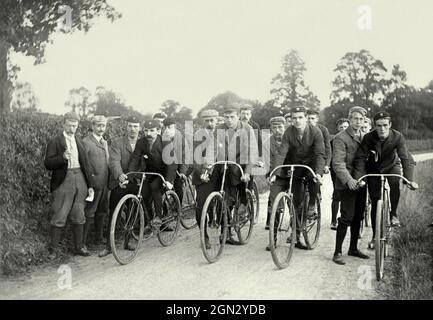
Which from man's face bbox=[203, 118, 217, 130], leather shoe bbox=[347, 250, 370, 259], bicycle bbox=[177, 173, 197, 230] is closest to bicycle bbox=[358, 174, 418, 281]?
leather shoe bbox=[347, 250, 370, 259]

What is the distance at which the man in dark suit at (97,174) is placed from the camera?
7133 millimetres

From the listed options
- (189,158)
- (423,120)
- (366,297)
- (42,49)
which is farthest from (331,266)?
(423,120)

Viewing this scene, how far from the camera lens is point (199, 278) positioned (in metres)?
5.59

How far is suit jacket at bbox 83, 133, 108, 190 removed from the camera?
711 centimetres

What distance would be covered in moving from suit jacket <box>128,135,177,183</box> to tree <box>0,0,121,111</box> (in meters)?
5.73

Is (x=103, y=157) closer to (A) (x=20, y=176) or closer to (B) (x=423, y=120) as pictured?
(A) (x=20, y=176)

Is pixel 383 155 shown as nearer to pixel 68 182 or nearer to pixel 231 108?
pixel 231 108

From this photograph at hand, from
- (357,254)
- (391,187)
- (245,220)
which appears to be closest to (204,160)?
(245,220)

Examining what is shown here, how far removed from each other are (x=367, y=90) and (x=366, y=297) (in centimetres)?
5348

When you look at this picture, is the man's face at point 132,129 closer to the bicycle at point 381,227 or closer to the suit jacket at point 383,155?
the suit jacket at point 383,155

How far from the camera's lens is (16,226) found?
6289 mm

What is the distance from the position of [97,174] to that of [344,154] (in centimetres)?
368

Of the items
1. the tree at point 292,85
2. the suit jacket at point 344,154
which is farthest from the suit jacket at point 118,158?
the tree at point 292,85

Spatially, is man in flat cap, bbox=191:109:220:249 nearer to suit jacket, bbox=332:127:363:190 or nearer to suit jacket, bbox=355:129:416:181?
suit jacket, bbox=332:127:363:190
